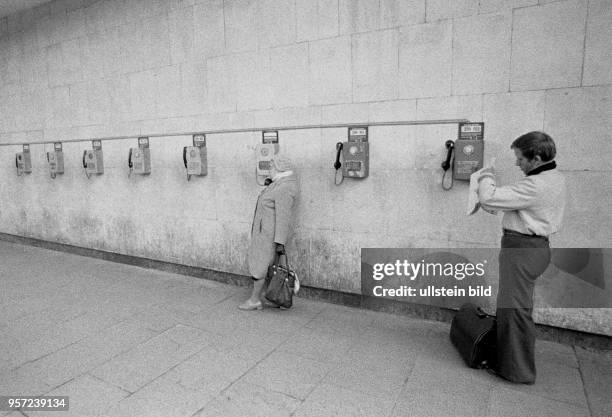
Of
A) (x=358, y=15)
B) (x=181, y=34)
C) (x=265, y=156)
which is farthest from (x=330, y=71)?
(x=181, y=34)

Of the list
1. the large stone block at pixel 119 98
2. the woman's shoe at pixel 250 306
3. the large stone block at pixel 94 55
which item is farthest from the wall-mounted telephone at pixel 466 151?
the large stone block at pixel 94 55

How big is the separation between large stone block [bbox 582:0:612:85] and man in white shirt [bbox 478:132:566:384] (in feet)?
2.99

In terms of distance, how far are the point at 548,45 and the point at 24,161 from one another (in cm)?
760

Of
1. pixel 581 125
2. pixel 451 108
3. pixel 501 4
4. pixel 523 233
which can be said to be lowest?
pixel 523 233

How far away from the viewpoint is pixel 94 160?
5.71 metres

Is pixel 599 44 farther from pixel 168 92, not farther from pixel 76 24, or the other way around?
pixel 76 24

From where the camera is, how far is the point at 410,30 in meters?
3.47

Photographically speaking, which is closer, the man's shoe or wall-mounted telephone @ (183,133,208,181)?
the man's shoe

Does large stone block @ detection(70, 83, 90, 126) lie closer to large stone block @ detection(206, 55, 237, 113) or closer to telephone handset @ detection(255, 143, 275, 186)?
large stone block @ detection(206, 55, 237, 113)

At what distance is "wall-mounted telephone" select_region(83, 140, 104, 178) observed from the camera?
573 cm

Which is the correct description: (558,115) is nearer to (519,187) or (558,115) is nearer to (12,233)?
(519,187)

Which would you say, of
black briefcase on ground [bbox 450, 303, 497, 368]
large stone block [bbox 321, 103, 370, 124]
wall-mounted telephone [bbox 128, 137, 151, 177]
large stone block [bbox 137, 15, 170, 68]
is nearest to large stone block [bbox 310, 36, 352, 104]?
large stone block [bbox 321, 103, 370, 124]

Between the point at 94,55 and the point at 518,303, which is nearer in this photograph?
the point at 518,303

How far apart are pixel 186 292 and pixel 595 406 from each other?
3.83 meters
